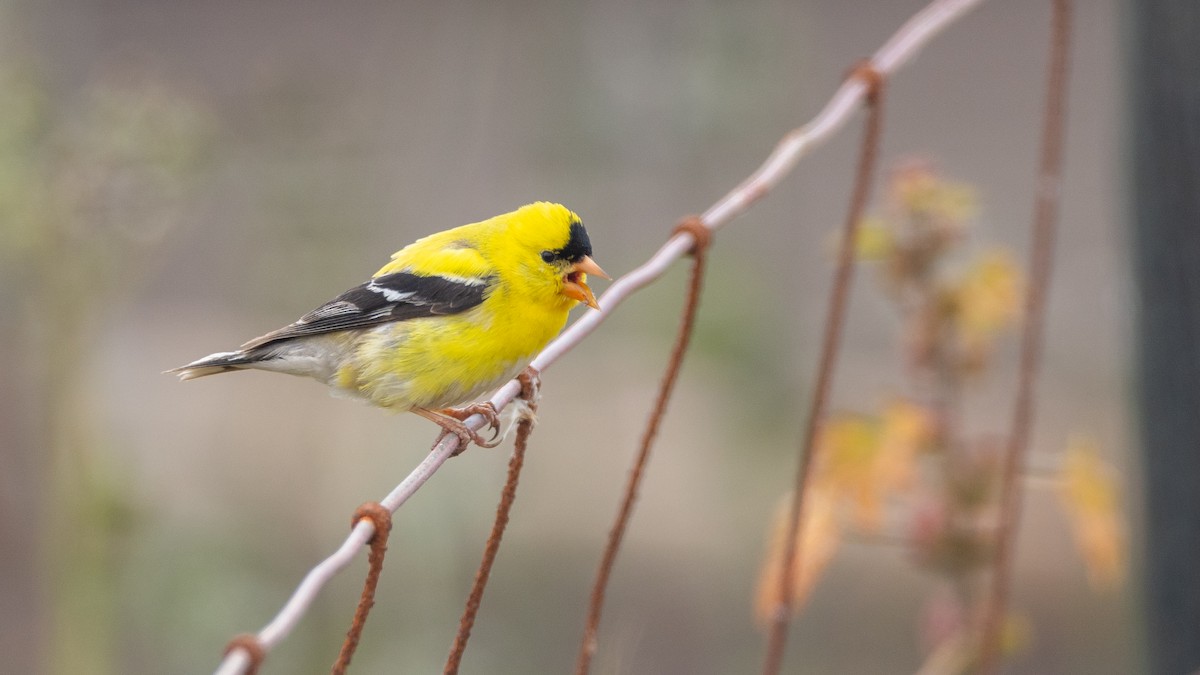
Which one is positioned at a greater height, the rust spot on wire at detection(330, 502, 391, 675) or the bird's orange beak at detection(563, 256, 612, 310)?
the bird's orange beak at detection(563, 256, 612, 310)

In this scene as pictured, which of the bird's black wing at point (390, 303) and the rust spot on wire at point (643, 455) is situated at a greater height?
the bird's black wing at point (390, 303)

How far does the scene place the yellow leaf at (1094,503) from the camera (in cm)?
241

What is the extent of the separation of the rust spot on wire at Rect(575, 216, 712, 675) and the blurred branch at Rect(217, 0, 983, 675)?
0.05 ft

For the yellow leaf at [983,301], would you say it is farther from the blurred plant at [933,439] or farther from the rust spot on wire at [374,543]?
the rust spot on wire at [374,543]

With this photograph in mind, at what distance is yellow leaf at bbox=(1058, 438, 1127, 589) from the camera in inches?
94.8

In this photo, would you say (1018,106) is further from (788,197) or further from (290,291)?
(290,291)

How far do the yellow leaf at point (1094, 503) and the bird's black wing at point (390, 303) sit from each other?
113 centimetres

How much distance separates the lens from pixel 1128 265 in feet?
8.29

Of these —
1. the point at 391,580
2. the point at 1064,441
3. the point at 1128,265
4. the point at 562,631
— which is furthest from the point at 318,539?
the point at 1128,265

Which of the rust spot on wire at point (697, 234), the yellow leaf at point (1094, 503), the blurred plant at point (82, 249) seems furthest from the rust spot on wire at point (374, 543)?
the blurred plant at point (82, 249)

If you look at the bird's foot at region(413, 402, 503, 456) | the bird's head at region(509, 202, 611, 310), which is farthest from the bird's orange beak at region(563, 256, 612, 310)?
the bird's foot at region(413, 402, 503, 456)

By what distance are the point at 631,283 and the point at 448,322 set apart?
0.82m

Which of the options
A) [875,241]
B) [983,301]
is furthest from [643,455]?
[983,301]

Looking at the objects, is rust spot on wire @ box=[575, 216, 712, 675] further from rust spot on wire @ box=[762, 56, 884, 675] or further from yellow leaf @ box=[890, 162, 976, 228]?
yellow leaf @ box=[890, 162, 976, 228]
